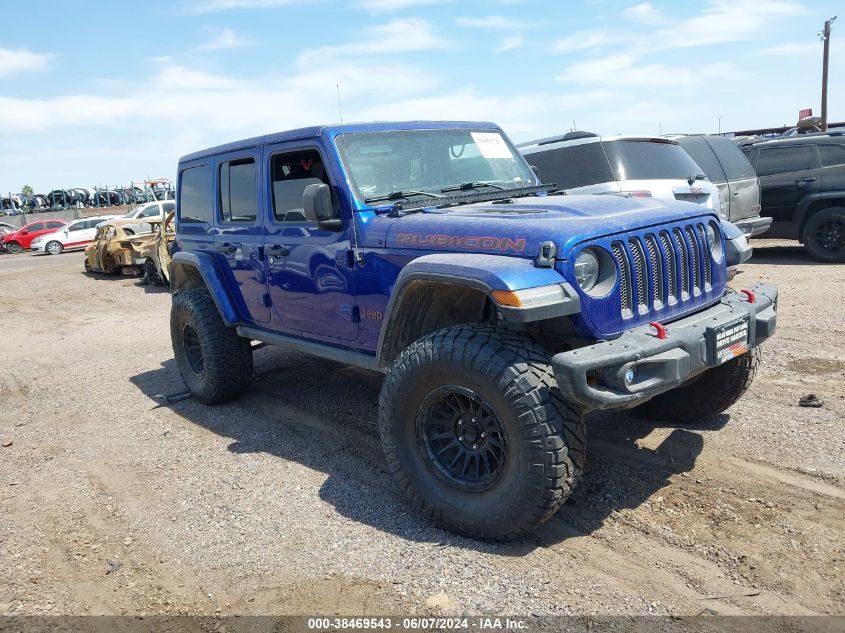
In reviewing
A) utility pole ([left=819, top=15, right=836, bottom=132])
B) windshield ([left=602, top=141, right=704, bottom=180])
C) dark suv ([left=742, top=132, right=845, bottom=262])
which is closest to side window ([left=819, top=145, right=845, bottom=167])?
dark suv ([left=742, top=132, right=845, bottom=262])

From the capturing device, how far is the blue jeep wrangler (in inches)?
118

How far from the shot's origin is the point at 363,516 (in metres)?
3.61

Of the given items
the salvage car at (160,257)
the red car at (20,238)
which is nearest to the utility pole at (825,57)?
the salvage car at (160,257)

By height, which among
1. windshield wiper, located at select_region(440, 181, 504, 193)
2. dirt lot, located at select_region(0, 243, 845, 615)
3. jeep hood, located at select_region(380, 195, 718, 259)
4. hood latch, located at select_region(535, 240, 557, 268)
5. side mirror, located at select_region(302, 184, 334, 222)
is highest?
windshield wiper, located at select_region(440, 181, 504, 193)

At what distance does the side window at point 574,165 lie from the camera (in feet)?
25.1

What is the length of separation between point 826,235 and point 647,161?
13.0ft

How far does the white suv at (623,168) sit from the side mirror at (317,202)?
4.23 meters

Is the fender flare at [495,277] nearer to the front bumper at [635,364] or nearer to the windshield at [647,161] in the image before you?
the front bumper at [635,364]

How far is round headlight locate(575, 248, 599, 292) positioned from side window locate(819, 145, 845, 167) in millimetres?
8783

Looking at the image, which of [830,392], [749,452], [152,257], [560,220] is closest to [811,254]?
[830,392]

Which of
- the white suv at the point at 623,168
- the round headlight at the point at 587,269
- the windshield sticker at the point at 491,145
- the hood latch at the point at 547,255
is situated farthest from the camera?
the white suv at the point at 623,168

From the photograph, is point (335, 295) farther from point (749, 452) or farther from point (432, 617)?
point (749, 452)

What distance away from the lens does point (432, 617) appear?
2729 mm

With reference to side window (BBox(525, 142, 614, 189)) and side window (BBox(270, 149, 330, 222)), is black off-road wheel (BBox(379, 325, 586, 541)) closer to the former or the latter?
side window (BBox(270, 149, 330, 222))
